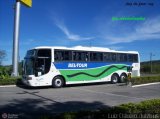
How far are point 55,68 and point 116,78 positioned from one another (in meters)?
7.64

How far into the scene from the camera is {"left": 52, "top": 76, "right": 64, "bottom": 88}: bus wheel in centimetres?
2194

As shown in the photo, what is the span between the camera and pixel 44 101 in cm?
1456

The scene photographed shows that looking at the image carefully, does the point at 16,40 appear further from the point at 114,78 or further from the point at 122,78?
the point at 122,78

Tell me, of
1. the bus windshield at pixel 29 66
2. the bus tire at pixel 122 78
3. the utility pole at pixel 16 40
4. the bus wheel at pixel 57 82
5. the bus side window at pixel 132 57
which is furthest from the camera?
the bus side window at pixel 132 57

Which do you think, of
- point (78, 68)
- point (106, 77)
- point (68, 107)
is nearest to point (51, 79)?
point (78, 68)

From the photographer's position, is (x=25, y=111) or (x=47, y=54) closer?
(x=25, y=111)

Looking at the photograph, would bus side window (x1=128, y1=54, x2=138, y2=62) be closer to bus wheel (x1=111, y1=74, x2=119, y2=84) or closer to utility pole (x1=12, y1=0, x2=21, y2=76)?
bus wheel (x1=111, y1=74, x2=119, y2=84)

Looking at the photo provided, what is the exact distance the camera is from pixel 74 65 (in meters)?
23.0

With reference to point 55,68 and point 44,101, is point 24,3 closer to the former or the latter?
point 55,68

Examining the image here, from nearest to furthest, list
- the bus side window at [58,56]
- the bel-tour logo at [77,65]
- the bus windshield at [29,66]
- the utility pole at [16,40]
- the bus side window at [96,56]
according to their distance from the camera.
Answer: the bus windshield at [29,66] < the bus side window at [58,56] < the bel-tour logo at [77,65] < the bus side window at [96,56] < the utility pole at [16,40]

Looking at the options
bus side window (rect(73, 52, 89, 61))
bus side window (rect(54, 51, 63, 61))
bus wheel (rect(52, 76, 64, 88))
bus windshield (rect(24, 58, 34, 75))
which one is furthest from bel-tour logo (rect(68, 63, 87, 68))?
bus windshield (rect(24, 58, 34, 75))

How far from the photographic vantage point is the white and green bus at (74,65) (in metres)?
21.0

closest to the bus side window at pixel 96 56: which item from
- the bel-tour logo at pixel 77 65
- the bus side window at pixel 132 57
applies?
the bel-tour logo at pixel 77 65

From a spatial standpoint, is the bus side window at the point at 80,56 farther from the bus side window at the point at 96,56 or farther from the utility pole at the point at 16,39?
the utility pole at the point at 16,39
